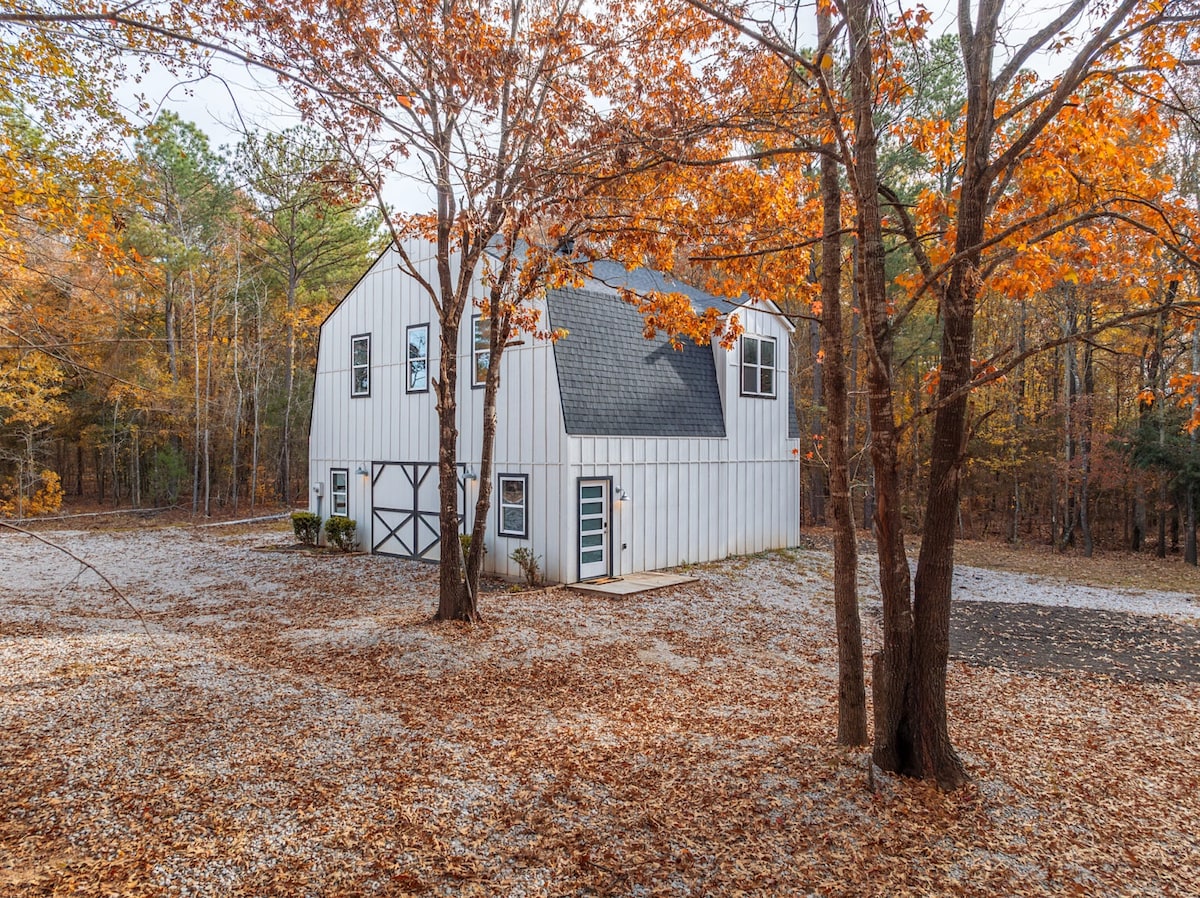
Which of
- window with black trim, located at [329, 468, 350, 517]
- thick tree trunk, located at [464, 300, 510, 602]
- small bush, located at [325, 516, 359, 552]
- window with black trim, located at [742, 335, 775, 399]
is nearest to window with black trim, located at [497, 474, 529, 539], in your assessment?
thick tree trunk, located at [464, 300, 510, 602]

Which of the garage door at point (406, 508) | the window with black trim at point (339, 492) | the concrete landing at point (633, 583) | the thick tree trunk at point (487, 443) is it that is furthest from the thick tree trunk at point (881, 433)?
the window with black trim at point (339, 492)

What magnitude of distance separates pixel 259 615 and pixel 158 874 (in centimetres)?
681

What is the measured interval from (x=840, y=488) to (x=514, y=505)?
819 centimetres

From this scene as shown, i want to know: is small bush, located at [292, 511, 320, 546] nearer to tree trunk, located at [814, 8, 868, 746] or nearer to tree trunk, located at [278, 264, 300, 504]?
tree trunk, located at [278, 264, 300, 504]

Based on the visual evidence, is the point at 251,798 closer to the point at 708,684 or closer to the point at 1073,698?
the point at 708,684

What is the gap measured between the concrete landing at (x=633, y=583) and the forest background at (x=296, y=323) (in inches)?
150

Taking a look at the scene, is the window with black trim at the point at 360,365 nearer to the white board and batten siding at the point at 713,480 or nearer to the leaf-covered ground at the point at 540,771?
the white board and batten siding at the point at 713,480

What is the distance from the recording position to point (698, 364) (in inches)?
571

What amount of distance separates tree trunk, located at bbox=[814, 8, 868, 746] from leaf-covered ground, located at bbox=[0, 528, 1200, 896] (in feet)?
1.13

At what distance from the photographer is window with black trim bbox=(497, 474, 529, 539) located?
1212 cm

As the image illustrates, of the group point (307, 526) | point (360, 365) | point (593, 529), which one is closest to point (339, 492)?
point (307, 526)

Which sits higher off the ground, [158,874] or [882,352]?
[882,352]

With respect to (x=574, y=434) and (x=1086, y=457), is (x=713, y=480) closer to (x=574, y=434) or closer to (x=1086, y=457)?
(x=574, y=434)

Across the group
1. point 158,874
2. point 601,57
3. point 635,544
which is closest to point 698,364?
point 635,544
